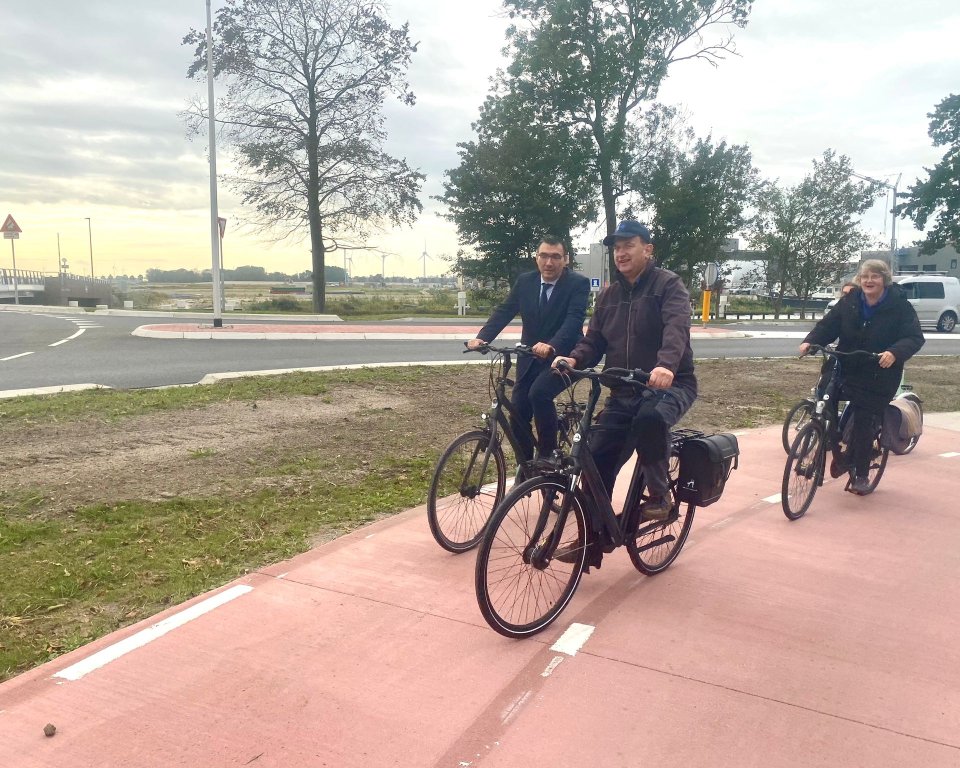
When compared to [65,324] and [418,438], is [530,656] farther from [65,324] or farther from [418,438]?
[65,324]

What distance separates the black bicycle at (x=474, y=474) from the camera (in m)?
4.11

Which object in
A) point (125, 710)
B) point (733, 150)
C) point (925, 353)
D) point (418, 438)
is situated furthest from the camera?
point (733, 150)

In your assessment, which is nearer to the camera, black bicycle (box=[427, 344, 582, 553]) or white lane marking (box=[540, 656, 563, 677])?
white lane marking (box=[540, 656, 563, 677])

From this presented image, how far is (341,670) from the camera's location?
2900 millimetres

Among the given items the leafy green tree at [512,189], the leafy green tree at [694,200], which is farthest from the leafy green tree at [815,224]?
the leafy green tree at [512,189]

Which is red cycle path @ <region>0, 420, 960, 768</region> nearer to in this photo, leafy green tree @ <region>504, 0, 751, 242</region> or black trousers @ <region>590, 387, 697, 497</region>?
black trousers @ <region>590, 387, 697, 497</region>

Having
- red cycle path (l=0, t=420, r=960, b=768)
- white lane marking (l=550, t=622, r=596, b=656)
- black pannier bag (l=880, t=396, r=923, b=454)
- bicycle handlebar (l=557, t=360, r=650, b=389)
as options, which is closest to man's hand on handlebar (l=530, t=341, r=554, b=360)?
bicycle handlebar (l=557, t=360, r=650, b=389)

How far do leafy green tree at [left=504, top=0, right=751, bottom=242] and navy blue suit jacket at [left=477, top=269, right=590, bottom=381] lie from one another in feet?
107

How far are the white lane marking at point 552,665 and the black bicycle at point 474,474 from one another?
1.24m

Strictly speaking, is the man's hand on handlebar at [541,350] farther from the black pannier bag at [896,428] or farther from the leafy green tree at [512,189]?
the leafy green tree at [512,189]

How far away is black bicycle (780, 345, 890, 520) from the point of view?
4.96 metres

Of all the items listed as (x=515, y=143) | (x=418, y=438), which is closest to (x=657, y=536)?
(x=418, y=438)

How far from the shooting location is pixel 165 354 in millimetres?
13852

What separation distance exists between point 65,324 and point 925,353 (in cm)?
2396
